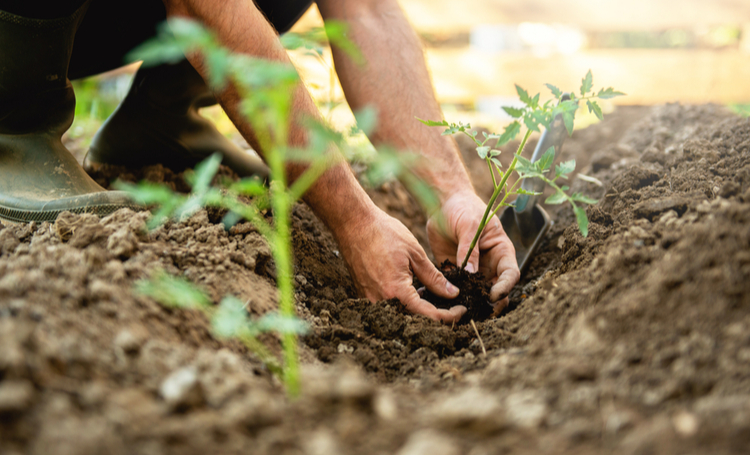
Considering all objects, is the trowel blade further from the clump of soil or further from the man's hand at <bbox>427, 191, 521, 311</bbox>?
the clump of soil

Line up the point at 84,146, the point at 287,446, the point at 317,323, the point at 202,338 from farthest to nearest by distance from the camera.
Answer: the point at 84,146
the point at 317,323
the point at 202,338
the point at 287,446

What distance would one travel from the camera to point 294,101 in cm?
121

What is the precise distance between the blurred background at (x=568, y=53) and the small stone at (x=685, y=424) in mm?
2906

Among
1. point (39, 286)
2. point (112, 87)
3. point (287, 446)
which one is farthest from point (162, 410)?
point (112, 87)

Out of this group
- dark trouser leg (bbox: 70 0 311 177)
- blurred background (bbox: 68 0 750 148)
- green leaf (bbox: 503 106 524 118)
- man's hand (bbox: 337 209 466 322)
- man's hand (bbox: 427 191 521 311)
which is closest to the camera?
green leaf (bbox: 503 106 524 118)

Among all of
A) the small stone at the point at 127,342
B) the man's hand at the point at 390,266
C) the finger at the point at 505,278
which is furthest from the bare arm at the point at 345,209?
the small stone at the point at 127,342

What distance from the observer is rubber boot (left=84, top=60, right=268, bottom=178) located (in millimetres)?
1966

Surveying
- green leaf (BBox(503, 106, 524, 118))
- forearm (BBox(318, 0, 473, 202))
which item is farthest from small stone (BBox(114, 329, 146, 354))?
→ forearm (BBox(318, 0, 473, 202))

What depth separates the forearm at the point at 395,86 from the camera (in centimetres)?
176

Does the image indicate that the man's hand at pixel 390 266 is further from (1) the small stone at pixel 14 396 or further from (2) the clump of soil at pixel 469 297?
(1) the small stone at pixel 14 396

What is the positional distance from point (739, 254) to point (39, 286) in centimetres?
117

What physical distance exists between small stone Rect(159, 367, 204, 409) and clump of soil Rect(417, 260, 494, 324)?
84 cm

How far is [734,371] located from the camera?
2.10ft

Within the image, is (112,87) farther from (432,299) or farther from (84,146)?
(432,299)
